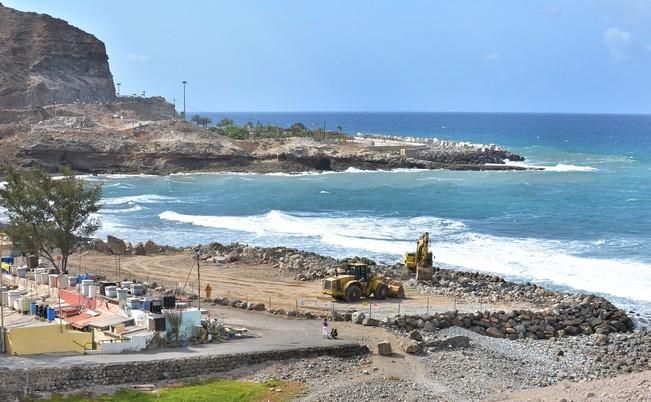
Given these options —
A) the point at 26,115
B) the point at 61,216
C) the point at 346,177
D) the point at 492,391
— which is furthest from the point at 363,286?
the point at 26,115

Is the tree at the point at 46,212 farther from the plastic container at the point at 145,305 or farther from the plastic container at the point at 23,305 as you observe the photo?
the plastic container at the point at 145,305

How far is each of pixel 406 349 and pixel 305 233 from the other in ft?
88.4

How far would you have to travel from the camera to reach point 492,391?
24.5 metres

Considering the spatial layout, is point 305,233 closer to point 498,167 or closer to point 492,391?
point 492,391

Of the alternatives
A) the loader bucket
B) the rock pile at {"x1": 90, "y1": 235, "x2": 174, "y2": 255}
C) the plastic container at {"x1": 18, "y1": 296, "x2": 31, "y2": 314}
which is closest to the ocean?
the rock pile at {"x1": 90, "y1": 235, "x2": 174, "y2": 255}

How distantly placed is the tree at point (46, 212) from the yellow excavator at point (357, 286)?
1131cm

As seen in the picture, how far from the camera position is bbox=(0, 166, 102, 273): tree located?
37094 mm

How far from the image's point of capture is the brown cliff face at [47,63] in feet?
397

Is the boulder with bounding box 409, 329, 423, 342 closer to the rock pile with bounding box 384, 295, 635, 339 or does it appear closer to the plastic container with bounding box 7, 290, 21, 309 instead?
the rock pile with bounding box 384, 295, 635, 339

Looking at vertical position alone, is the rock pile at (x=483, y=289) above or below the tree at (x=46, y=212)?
below

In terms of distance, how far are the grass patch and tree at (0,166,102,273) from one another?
1538 cm

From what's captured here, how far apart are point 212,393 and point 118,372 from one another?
2841mm

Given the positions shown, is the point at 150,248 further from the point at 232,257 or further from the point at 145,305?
the point at 145,305

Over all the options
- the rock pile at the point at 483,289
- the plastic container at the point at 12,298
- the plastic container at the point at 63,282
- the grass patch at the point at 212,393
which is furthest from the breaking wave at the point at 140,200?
the grass patch at the point at 212,393
